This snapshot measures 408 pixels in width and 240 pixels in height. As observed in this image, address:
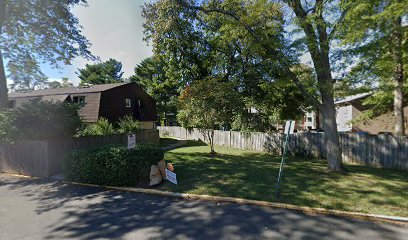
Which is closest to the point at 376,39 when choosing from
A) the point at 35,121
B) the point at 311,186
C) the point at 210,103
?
the point at 311,186

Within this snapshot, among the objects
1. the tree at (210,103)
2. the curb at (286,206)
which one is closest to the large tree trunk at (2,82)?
the curb at (286,206)

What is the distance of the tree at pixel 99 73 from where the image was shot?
2021 inches

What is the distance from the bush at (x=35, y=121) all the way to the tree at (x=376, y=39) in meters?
11.4

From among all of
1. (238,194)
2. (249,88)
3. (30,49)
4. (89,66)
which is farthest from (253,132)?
(89,66)

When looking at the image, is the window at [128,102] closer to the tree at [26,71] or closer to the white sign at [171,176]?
the tree at [26,71]

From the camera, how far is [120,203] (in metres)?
6.23

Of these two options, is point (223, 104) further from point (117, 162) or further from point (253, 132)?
point (117, 162)

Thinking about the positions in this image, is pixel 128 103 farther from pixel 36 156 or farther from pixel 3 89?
pixel 36 156

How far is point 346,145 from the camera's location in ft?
40.4

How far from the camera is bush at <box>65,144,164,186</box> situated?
24.7 feet

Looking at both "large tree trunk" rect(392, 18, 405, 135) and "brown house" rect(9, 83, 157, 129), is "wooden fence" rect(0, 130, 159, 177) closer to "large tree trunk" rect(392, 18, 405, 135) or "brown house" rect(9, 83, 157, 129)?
"brown house" rect(9, 83, 157, 129)

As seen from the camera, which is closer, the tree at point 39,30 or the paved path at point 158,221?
the paved path at point 158,221

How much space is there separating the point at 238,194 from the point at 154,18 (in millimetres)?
11586

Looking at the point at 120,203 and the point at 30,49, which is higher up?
the point at 30,49
